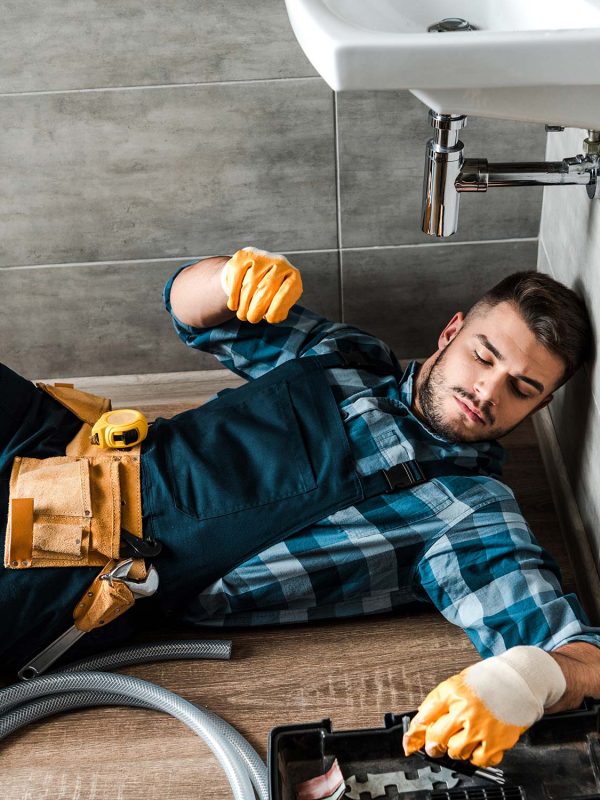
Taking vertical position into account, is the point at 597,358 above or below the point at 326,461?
above

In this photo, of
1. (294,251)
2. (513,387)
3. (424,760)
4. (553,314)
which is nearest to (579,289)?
(553,314)

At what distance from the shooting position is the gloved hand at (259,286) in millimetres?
1480

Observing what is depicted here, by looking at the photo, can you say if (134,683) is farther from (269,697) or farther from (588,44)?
(588,44)

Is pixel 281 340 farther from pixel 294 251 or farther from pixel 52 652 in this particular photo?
pixel 52 652

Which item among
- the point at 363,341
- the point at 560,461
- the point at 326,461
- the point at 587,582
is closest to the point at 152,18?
the point at 363,341

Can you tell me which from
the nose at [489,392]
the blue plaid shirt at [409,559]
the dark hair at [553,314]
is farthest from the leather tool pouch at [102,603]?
the dark hair at [553,314]

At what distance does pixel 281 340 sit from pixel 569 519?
61 cm

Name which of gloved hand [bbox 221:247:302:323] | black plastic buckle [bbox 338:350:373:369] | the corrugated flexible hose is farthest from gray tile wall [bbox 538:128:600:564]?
the corrugated flexible hose

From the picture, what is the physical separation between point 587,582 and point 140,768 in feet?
2.54

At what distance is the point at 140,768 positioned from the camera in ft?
4.24

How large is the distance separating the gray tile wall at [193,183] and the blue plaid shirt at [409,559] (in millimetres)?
408

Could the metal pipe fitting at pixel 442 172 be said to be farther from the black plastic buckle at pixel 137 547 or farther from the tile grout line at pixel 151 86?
the black plastic buckle at pixel 137 547

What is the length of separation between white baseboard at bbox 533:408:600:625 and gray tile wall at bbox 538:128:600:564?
19 millimetres

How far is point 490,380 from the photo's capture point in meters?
1.41
